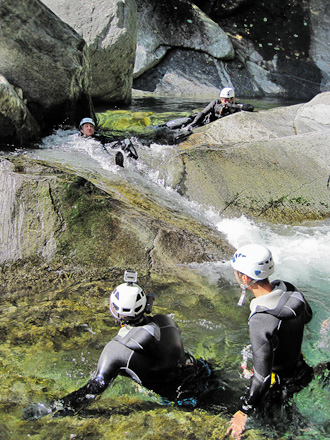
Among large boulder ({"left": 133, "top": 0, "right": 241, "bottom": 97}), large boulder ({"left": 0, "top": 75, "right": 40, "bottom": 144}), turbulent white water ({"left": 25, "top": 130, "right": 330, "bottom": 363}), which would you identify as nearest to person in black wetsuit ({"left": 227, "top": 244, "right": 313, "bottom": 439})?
turbulent white water ({"left": 25, "top": 130, "right": 330, "bottom": 363})

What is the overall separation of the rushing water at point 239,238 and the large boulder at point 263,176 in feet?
0.79

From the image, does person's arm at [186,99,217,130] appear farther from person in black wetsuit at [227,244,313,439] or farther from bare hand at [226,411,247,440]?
bare hand at [226,411,247,440]

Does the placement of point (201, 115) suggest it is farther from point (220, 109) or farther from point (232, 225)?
point (232, 225)

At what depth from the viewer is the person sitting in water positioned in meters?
9.49

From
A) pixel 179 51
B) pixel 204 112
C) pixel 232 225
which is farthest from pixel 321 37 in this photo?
pixel 232 225

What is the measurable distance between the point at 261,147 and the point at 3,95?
14.7 ft

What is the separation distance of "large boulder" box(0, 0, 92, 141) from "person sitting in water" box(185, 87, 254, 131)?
2.71 metres

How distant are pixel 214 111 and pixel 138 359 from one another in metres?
7.72

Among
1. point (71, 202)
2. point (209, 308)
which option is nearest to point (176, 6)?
point (71, 202)

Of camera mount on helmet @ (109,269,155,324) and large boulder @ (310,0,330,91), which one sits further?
large boulder @ (310,0,330,91)

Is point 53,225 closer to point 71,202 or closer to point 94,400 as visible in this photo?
point 71,202

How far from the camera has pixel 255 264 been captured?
9.19 feet

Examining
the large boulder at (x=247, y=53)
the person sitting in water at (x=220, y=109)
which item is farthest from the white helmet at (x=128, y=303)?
the large boulder at (x=247, y=53)

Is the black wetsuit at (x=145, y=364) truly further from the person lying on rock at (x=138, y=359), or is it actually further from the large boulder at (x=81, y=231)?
the large boulder at (x=81, y=231)
